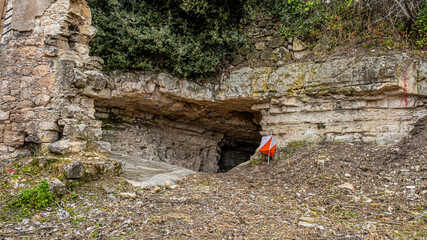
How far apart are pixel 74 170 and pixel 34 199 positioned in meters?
0.62

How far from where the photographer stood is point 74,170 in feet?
13.2

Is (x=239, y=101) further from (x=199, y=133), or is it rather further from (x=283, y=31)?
(x=199, y=133)

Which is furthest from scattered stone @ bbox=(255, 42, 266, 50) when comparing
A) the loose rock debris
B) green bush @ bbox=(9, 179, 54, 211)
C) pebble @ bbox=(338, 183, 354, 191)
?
green bush @ bbox=(9, 179, 54, 211)

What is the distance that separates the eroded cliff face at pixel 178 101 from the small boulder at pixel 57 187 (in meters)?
0.73

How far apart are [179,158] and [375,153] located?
5.93 metres

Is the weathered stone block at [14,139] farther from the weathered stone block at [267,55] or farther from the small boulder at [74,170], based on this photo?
the weathered stone block at [267,55]

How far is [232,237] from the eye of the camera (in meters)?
2.95

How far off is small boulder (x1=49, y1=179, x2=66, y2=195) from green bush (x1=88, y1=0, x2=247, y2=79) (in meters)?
4.09

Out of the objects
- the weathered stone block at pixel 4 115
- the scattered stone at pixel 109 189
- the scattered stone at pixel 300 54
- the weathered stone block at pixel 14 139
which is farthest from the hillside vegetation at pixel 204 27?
the scattered stone at pixel 109 189

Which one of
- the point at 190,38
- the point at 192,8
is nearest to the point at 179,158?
the point at 190,38

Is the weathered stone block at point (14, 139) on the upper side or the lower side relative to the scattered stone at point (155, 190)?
upper

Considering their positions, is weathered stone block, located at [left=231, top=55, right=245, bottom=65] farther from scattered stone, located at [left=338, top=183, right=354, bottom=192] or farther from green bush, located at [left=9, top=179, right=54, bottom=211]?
green bush, located at [left=9, top=179, right=54, bottom=211]

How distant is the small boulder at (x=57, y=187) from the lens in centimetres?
367

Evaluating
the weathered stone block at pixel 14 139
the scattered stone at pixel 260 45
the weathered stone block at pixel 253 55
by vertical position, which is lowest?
the weathered stone block at pixel 14 139
